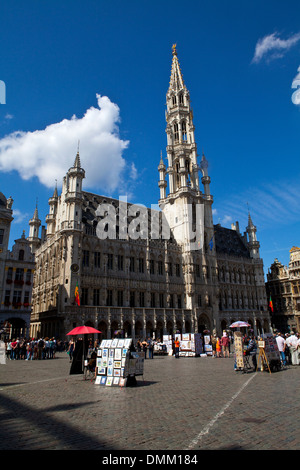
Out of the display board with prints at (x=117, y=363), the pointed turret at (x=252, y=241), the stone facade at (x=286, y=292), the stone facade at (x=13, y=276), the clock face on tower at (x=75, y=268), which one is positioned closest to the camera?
the display board with prints at (x=117, y=363)

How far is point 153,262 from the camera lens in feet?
178

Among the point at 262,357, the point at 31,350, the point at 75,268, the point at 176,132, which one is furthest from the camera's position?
the point at 176,132

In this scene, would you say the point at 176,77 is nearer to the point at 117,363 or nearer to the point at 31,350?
the point at 31,350

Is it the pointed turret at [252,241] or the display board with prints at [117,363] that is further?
the pointed turret at [252,241]

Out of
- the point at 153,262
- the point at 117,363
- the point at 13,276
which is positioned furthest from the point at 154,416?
the point at 153,262

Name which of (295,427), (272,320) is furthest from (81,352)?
(272,320)

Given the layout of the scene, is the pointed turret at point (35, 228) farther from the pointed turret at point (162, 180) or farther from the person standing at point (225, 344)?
the person standing at point (225, 344)

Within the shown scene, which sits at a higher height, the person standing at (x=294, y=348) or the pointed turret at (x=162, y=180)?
the pointed turret at (x=162, y=180)

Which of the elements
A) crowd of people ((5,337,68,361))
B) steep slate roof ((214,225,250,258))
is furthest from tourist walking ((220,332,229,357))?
steep slate roof ((214,225,250,258))

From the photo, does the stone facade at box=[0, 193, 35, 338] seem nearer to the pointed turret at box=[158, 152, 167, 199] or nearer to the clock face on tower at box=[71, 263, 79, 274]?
the clock face on tower at box=[71, 263, 79, 274]

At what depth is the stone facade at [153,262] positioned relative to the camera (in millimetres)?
44719

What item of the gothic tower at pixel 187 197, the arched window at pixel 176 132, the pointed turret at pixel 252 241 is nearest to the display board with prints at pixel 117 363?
the gothic tower at pixel 187 197

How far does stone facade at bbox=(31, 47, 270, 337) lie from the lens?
147 feet
